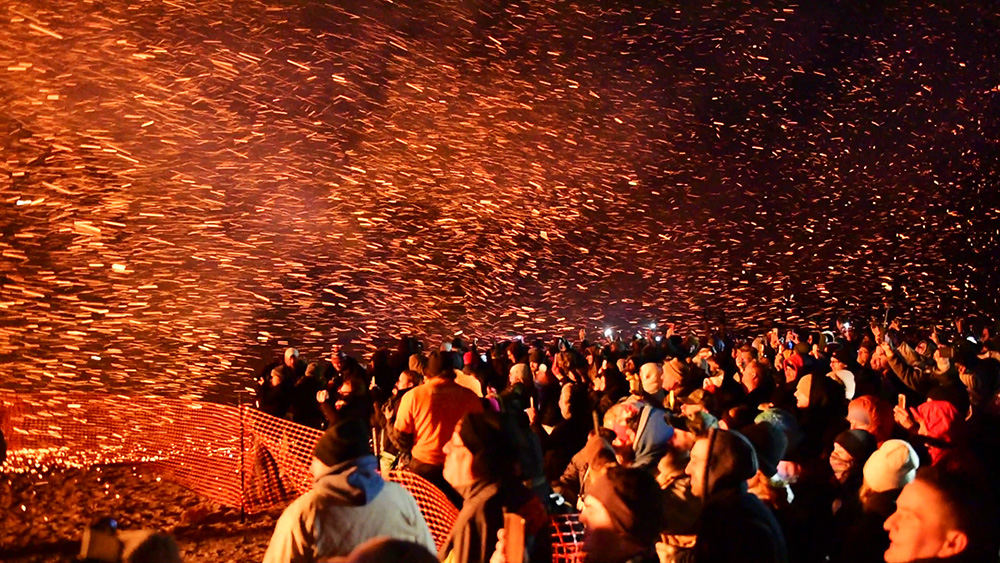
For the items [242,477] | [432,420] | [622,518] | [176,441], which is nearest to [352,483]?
[622,518]

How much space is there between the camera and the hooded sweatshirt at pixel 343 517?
265cm

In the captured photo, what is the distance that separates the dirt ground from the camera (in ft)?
20.3

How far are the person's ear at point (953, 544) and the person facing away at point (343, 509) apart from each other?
4.80ft

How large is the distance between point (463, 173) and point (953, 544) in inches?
610

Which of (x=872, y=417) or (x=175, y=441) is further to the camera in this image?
(x=175, y=441)

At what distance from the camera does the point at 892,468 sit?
11.1 feet

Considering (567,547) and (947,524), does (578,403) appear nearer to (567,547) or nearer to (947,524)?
(567,547)

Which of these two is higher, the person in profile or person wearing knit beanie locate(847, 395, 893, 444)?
the person in profile

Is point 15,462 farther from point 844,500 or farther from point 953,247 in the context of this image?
point 953,247

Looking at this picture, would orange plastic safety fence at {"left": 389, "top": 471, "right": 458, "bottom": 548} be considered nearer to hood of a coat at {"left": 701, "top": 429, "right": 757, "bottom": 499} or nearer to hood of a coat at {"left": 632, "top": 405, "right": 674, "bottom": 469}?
hood of a coat at {"left": 632, "top": 405, "right": 674, "bottom": 469}

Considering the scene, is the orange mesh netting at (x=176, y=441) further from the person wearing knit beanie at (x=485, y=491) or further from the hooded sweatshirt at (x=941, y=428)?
the hooded sweatshirt at (x=941, y=428)

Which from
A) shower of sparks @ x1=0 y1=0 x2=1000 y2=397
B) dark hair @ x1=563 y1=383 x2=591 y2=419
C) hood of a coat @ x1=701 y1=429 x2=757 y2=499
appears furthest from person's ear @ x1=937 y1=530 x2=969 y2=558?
shower of sparks @ x1=0 y1=0 x2=1000 y2=397

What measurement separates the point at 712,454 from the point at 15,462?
25.8ft

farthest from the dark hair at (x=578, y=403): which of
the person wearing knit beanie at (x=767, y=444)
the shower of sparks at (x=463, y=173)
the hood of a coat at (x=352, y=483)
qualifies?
the shower of sparks at (x=463, y=173)
